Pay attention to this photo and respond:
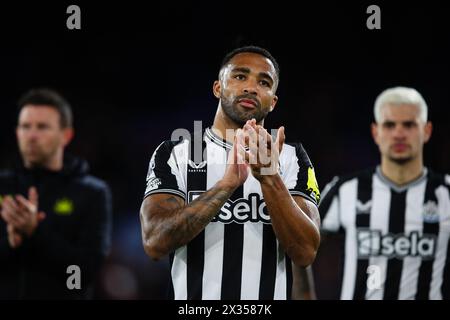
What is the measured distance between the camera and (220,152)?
2869 millimetres

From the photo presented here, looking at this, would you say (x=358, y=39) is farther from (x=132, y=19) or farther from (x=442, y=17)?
(x=132, y=19)

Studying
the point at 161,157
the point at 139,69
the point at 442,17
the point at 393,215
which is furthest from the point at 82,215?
the point at 442,17

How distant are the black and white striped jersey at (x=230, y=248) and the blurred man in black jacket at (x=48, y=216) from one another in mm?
1328

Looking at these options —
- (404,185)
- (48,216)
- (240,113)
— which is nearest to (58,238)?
(48,216)

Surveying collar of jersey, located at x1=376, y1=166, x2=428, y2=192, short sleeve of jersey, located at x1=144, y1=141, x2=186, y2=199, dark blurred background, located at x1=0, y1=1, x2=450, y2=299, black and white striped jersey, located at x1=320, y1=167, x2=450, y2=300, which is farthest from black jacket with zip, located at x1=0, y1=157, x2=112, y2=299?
dark blurred background, located at x1=0, y1=1, x2=450, y2=299

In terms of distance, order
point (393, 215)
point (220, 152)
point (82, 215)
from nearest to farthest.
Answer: point (220, 152) → point (82, 215) → point (393, 215)

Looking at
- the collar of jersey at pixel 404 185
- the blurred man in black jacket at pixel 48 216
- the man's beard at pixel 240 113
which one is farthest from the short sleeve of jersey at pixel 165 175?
the collar of jersey at pixel 404 185

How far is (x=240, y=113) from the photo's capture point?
108 inches

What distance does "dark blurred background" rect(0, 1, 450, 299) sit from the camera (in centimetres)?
624

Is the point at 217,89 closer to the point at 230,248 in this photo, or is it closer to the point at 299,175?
the point at 299,175

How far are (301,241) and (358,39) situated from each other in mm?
4563

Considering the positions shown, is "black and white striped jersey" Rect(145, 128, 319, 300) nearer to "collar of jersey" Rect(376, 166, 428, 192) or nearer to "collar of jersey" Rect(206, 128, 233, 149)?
"collar of jersey" Rect(206, 128, 233, 149)

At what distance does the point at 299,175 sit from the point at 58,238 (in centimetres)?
172
